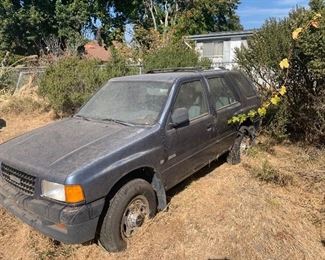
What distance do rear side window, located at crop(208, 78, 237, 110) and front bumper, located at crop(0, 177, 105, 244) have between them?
2623mm

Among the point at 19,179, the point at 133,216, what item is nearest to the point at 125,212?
the point at 133,216

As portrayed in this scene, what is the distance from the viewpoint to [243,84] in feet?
20.7

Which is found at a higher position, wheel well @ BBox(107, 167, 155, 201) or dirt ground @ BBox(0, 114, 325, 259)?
wheel well @ BBox(107, 167, 155, 201)

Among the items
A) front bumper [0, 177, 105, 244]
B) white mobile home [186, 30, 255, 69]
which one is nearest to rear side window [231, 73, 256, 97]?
front bumper [0, 177, 105, 244]

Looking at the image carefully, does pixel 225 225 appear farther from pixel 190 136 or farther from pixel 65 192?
pixel 65 192

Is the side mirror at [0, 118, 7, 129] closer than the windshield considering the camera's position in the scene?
No

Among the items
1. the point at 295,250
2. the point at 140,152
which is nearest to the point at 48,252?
the point at 140,152

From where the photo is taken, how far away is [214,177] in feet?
18.4

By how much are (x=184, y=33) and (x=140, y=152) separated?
2699 cm

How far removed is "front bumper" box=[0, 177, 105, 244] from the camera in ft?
10.5

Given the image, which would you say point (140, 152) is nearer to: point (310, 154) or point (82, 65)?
point (310, 154)

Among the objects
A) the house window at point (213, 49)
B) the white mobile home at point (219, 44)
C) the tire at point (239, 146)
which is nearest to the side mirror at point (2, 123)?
the tire at point (239, 146)

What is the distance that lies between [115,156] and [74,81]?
6914mm

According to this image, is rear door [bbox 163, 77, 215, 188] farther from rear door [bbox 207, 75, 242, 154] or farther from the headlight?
the headlight
